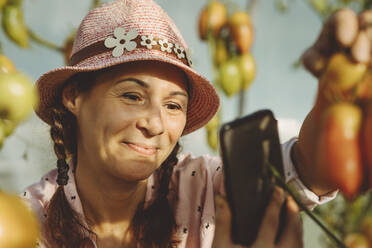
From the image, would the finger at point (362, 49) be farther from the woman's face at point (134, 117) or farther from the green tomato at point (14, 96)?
the woman's face at point (134, 117)

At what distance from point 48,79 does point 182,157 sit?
13.6 inches

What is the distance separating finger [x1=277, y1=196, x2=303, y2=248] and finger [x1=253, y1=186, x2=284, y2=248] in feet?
0.04

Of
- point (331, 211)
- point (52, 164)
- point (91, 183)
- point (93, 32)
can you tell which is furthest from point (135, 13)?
point (331, 211)

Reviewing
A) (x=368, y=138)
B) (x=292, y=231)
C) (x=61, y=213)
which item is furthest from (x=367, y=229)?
(x=61, y=213)

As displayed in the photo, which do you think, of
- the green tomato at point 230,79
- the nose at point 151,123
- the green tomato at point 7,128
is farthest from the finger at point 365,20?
the green tomato at point 230,79

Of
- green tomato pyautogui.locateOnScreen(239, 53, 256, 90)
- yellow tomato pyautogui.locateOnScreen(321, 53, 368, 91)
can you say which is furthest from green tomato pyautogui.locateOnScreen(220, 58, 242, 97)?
yellow tomato pyautogui.locateOnScreen(321, 53, 368, 91)

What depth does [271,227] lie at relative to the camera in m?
0.38

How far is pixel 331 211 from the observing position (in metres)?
1.01

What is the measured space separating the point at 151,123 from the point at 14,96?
0.96ft

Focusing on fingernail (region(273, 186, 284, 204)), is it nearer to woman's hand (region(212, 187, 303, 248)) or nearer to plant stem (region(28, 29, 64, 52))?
woman's hand (region(212, 187, 303, 248))

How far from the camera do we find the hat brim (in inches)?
25.6

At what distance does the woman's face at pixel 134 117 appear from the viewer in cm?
62

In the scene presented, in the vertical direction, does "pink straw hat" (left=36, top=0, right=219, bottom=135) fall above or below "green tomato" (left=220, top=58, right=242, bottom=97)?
above

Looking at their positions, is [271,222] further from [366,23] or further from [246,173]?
[366,23]
